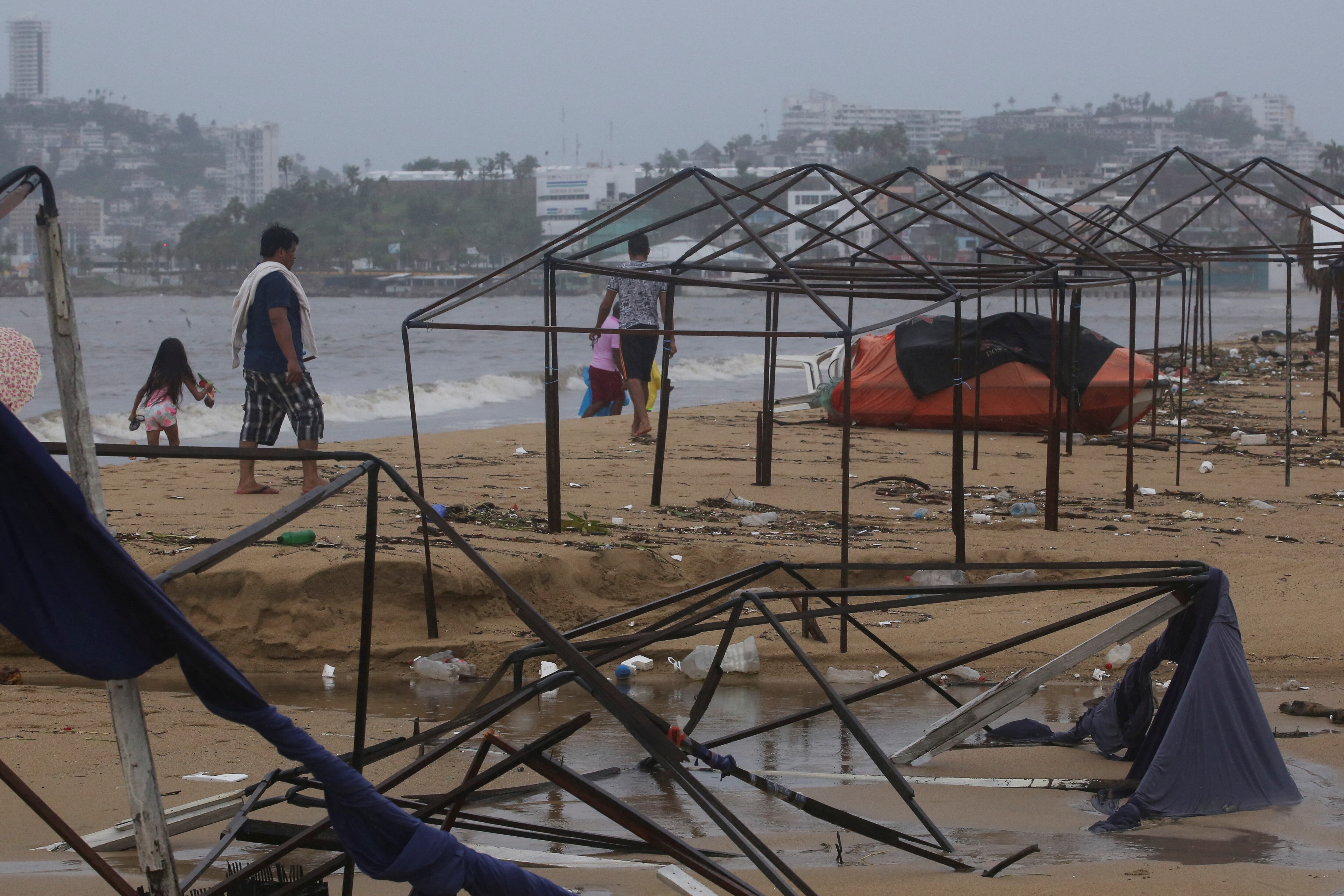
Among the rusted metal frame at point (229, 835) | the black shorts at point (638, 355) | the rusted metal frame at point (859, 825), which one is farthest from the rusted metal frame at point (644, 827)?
the black shorts at point (638, 355)

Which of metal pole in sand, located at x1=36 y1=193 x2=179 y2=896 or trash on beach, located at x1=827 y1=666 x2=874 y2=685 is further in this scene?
trash on beach, located at x1=827 y1=666 x2=874 y2=685

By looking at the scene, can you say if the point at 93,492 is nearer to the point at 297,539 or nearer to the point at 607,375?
the point at 297,539

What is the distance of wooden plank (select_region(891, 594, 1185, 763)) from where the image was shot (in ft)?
11.0

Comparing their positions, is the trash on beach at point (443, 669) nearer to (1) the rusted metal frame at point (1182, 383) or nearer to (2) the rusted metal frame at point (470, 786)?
(2) the rusted metal frame at point (470, 786)

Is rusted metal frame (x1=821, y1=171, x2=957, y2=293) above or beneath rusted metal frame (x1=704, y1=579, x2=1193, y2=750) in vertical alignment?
above

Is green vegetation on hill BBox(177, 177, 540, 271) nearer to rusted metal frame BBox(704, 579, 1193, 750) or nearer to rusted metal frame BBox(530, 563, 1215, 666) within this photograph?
rusted metal frame BBox(704, 579, 1193, 750)

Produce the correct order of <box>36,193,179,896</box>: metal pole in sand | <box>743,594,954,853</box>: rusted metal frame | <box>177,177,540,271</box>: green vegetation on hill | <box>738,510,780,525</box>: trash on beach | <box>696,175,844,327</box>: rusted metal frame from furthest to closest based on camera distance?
<box>177,177,540,271</box>: green vegetation on hill
<box>738,510,780,525</box>: trash on beach
<box>696,175,844,327</box>: rusted metal frame
<box>743,594,954,853</box>: rusted metal frame
<box>36,193,179,896</box>: metal pole in sand

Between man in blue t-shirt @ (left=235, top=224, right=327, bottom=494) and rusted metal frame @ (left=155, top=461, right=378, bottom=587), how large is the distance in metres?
4.79

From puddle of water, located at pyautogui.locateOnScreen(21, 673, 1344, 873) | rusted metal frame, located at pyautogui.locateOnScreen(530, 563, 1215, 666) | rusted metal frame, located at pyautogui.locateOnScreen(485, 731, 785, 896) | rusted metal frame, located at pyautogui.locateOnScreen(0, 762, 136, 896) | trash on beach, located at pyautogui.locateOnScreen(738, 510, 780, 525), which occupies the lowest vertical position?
puddle of water, located at pyautogui.locateOnScreen(21, 673, 1344, 873)

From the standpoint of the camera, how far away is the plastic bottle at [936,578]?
6.12 m

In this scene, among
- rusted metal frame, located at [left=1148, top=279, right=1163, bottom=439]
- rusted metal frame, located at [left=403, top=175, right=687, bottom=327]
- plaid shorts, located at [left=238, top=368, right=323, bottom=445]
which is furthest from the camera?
rusted metal frame, located at [left=1148, top=279, right=1163, bottom=439]

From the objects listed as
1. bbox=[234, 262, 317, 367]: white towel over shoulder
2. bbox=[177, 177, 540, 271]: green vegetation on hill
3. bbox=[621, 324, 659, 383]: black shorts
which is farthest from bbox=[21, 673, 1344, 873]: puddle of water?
bbox=[177, 177, 540, 271]: green vegetation on hill

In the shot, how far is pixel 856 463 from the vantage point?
10141 millimetres

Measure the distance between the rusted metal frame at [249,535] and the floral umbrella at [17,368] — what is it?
543 cm
